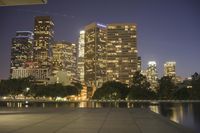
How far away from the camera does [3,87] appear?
639 ft

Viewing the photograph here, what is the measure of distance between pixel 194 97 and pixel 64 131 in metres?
172

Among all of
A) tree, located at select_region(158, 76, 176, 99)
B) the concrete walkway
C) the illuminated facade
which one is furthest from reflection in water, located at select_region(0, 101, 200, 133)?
tree, located at select_region(158, 76, 176, 99)

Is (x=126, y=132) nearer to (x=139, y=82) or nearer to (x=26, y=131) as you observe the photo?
(x=26, y=131)

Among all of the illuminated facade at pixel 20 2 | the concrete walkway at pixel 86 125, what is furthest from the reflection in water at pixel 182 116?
the illuminated facade at pixel 20 2

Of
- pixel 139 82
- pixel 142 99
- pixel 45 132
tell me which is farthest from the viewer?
pixel 139 82

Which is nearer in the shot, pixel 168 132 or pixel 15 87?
pixel 168 132

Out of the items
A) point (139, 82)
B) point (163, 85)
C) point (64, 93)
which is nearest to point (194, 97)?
point (163, 85)

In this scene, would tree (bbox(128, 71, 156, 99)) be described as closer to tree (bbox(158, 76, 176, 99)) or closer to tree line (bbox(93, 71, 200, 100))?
tree line (bbox(93, 71, 200, 100))

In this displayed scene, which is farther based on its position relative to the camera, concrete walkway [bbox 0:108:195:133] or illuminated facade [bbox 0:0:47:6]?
concrete walkway [bbox 0:108:195:133]

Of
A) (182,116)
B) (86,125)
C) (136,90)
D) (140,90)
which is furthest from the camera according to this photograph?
(140,90)

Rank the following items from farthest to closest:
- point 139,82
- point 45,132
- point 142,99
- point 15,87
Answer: point 15,87 < point 139,82 < point 142,99 < point 45,132

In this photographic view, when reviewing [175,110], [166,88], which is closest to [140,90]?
[166,88]

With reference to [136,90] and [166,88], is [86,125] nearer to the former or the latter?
[136,90]

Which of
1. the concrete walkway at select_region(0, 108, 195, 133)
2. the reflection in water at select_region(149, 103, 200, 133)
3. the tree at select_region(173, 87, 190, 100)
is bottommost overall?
the reflection in water at select_region(149, 103, 200, 133)
